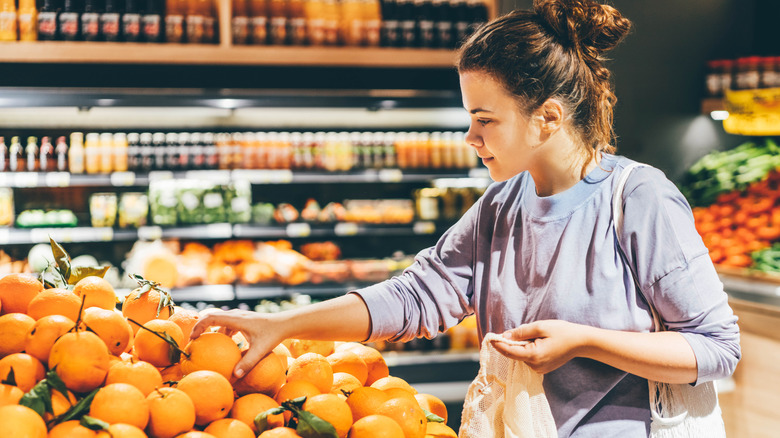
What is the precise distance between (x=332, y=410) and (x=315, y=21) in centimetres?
291

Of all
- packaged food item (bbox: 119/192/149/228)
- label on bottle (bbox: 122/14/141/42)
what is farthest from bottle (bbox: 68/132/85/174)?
label on bottle (bbox: 122/14/141/42)

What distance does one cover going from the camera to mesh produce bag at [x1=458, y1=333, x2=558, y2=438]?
110 centimetres

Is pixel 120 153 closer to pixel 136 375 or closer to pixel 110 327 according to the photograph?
pixel 110 327

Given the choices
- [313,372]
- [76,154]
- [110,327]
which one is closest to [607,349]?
[313,372]

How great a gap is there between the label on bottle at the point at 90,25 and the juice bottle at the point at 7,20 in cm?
35

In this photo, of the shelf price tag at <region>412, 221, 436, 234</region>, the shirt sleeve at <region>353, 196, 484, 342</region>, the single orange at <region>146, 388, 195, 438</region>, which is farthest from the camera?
the shelf price tag at <region>412, 221, 436, 234</region>

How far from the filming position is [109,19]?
10.7 ft

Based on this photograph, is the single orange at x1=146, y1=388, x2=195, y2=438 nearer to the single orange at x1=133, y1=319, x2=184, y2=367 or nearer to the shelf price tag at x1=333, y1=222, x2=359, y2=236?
the single orange at x1=133, y1=319, x2=184, y2=367

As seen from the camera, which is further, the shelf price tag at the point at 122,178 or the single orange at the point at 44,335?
the shelf price tag at the point at 122,178

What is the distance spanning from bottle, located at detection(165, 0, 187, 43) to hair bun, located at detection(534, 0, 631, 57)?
267 cm

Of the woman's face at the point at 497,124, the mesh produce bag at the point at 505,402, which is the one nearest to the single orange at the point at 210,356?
the mesh produce bag at the point at 505,402

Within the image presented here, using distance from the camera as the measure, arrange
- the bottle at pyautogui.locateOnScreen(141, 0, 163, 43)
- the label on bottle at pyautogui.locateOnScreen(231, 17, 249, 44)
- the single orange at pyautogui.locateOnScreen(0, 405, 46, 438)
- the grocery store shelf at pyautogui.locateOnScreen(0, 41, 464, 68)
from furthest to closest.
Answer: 1. the label on bottle at pyautogui.locateOnScreen(231, 17, 249, 44)
2. the bottle at pyautogui.locateOnScreen(141, 0, 163, 43)
3. the grocery store shelf at pyautogui.locateOnScreen(0, 41, 464, 68)
4. the single orange at pyautogui.locateOnScreen(0, 405, 46, 438)

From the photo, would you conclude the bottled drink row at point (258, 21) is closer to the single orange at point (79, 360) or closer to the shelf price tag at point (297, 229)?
the shelf price tag at point (297, 229)

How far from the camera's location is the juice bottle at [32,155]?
3.40m
